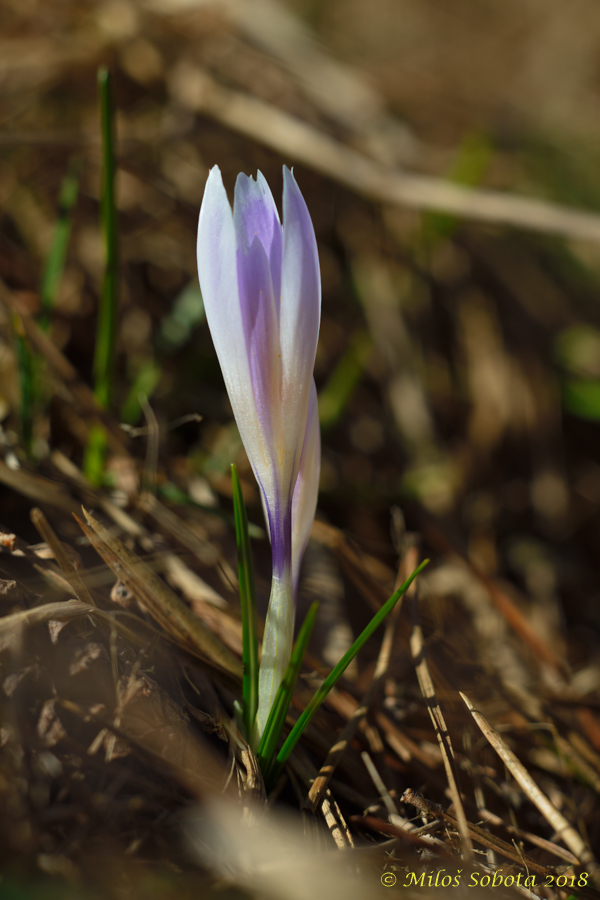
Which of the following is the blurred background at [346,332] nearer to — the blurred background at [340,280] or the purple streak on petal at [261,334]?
the blurred background at [340,280]

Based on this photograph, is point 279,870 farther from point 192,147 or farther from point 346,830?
point 192,147

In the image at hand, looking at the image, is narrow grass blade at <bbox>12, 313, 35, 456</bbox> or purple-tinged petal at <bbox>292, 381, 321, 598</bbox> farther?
narrow grass blade at <bbox>12, 313, 35, 456</bbox>

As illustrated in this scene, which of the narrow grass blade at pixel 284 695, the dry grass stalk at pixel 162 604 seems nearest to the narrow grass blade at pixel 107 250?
the dry grass stalk at pixel 162 604

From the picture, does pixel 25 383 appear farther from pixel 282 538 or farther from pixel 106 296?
pixel 282 538

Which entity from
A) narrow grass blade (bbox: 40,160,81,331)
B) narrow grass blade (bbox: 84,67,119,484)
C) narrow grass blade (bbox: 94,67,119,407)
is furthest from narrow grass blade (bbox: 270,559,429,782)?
narrow grass blade (bbox: 40,160,81,331)

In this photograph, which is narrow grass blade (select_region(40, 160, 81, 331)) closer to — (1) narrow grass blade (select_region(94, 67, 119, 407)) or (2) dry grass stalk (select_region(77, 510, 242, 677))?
(1) narrow grass blade (select_region(94, 67, 119, 407))
